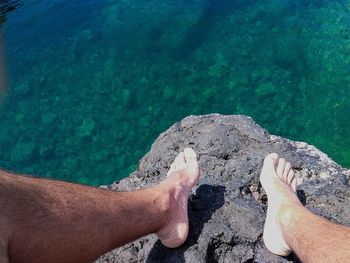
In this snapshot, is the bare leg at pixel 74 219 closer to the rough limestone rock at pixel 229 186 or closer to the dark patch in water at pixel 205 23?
the rough limestone rock at pixel 229 186

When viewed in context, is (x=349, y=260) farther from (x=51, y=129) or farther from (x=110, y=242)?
(x=51, y=129)

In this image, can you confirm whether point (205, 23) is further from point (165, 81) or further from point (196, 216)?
point (196, 216)

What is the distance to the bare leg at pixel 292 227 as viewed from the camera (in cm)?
187

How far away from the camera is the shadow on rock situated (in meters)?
2.47

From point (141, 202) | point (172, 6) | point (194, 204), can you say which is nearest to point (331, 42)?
point (172, 6)

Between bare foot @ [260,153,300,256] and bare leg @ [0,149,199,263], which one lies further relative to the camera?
bare foot @ [260,153,300,256]

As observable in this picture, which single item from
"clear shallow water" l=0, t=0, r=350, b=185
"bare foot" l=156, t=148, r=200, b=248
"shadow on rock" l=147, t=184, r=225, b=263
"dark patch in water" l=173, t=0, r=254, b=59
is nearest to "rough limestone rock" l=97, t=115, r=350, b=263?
"shadow on rock" l=147, t=184, r=225, b=263

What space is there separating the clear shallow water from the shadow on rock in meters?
2.78

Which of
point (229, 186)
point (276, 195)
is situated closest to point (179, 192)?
point (229, 186)

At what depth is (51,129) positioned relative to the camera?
607 cm

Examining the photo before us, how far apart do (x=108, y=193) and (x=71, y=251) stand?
0.39 meters

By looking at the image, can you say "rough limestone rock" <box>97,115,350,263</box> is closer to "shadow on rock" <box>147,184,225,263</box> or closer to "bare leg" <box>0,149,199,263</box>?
"shadow on rock" <box>147,184,225,263</box>

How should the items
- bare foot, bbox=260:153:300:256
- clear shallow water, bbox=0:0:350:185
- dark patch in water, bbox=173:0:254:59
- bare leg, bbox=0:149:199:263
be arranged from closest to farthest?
bare leg, bbox=0:149:199:263
bare foot, bbox=260:153:300:256
clear shallow water, bbox=0:0:350:185
dark patch in water, bbox=173:0:254:59

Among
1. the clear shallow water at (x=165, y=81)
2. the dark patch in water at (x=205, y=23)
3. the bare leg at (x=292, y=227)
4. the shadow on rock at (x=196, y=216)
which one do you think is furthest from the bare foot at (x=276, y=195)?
the dark patch in water at (x=205, y=23)
